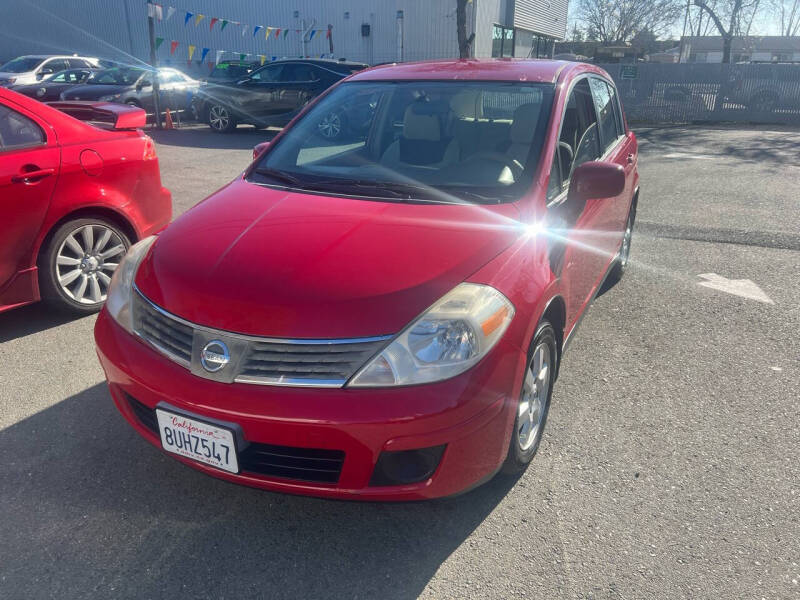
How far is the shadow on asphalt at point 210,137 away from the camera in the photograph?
1303 cm

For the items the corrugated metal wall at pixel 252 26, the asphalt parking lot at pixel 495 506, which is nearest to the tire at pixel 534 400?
the asphalt parking lot at pixel 495 506

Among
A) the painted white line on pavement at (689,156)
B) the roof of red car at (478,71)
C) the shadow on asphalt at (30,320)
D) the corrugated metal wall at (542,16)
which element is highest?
the corrugated metal wall at (542,16)

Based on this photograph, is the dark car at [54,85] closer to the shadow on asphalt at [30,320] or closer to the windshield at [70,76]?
the windshield at [70,76]

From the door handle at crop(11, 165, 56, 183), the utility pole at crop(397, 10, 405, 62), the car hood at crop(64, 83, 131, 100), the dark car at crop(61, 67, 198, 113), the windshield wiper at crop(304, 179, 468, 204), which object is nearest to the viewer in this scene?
the windshield wiper at crop(304, 179, 468, 204)

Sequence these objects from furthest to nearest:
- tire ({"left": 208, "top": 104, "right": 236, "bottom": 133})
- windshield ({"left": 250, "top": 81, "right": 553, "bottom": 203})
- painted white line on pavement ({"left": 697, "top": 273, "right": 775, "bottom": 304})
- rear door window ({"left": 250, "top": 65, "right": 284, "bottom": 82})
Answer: rear door window ({"left": 250, "top": 65, "right": 284, "bottom": 82})
tire ({"left": 208, "top": 104, "right": 236, "bottom": 133})
painted white line on pavement ({"left": 697, "top": 273, "right": 775, "bottom": 304})
windshield ({"left": 250, "top": 81, "right": 553, "bottom": 203})

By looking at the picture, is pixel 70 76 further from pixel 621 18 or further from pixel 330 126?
pixel 621 18

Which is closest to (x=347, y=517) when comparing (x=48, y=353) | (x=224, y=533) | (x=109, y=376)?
(x=224, y=533)

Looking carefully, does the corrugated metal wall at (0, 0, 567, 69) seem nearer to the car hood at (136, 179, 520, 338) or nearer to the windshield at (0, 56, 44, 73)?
the windshield at (0, 56, 44, 73)

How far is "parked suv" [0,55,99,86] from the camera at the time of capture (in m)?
17.1

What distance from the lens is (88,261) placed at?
13.9 feet

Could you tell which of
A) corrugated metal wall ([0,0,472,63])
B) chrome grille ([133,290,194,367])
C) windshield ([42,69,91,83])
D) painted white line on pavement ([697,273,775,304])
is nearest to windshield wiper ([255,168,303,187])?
chrome grille ([133,290,194,367])

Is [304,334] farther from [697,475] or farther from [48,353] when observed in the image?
[48,353]

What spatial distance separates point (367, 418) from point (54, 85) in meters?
17.5

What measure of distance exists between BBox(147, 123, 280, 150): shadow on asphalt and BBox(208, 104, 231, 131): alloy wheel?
21cm
